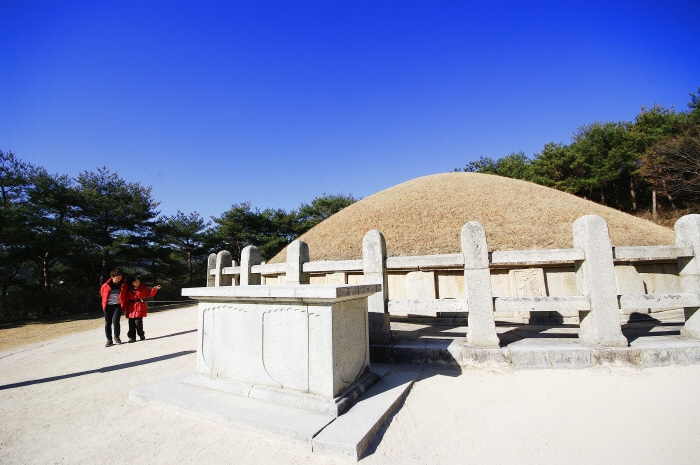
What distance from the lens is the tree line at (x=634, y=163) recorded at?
65.2ft

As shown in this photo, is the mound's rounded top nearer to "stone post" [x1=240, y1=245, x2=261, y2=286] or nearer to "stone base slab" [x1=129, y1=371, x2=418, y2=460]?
"stone post" [x1=240, y1=245, x2=261, y2=286]

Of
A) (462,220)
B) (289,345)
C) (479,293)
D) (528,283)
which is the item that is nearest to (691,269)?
(528,283)

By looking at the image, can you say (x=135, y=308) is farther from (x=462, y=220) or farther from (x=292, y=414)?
(x=462, y=220)

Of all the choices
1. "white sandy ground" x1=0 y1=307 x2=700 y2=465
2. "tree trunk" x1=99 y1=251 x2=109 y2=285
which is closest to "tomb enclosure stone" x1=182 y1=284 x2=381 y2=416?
"white sandy ground" x1=0 y1=307 x2=700 y2=465

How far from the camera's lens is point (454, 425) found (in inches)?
109

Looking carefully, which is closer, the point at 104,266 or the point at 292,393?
the point at 292,393

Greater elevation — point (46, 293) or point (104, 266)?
point (104, 266)

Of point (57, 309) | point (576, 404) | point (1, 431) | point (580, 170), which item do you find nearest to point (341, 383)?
point (576, 404)

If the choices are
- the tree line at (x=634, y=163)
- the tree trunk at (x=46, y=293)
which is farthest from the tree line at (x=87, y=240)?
the tree line at (x=634, y=163)

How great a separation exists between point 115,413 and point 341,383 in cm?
241

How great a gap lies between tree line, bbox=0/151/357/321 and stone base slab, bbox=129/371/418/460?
668 inches

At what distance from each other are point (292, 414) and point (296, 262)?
2.76 m

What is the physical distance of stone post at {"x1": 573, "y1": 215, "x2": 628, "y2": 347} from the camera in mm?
4082

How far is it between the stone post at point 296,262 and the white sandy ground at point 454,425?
7.94 ft
